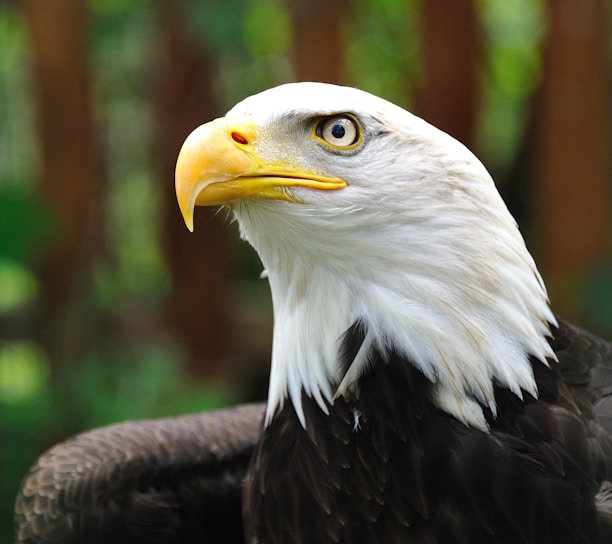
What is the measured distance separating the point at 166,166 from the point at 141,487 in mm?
3460

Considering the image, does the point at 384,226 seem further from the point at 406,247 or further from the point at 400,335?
the point at 400,335

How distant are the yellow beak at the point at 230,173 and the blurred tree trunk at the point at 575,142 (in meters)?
3.44

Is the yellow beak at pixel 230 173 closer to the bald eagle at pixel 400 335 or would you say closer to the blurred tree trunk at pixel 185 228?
the bald eagle at pixel 400 335

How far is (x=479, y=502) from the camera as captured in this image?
192 centimetres

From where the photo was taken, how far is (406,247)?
75.9 inches

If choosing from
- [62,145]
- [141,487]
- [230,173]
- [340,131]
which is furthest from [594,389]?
[62,145]

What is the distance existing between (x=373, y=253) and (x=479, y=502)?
1.82ft

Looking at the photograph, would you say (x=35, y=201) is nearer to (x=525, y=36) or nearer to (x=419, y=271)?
(x=419, y=271)

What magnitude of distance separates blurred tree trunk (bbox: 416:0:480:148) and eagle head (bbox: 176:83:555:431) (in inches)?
142

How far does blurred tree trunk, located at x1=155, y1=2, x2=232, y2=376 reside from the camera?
586cm

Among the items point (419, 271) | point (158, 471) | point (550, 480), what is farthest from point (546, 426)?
point (158, 471)

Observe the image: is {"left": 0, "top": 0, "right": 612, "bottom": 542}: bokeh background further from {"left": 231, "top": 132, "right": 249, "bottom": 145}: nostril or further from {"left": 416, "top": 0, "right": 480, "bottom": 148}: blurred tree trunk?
{"left": 231, "top": 132, "right": 249, "bottom": 145}: nostril

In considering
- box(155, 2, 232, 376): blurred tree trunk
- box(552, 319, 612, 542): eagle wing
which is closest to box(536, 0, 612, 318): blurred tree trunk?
box(155, 2, 232, 376): blurred tree trunk

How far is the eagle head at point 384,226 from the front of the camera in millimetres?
1921
